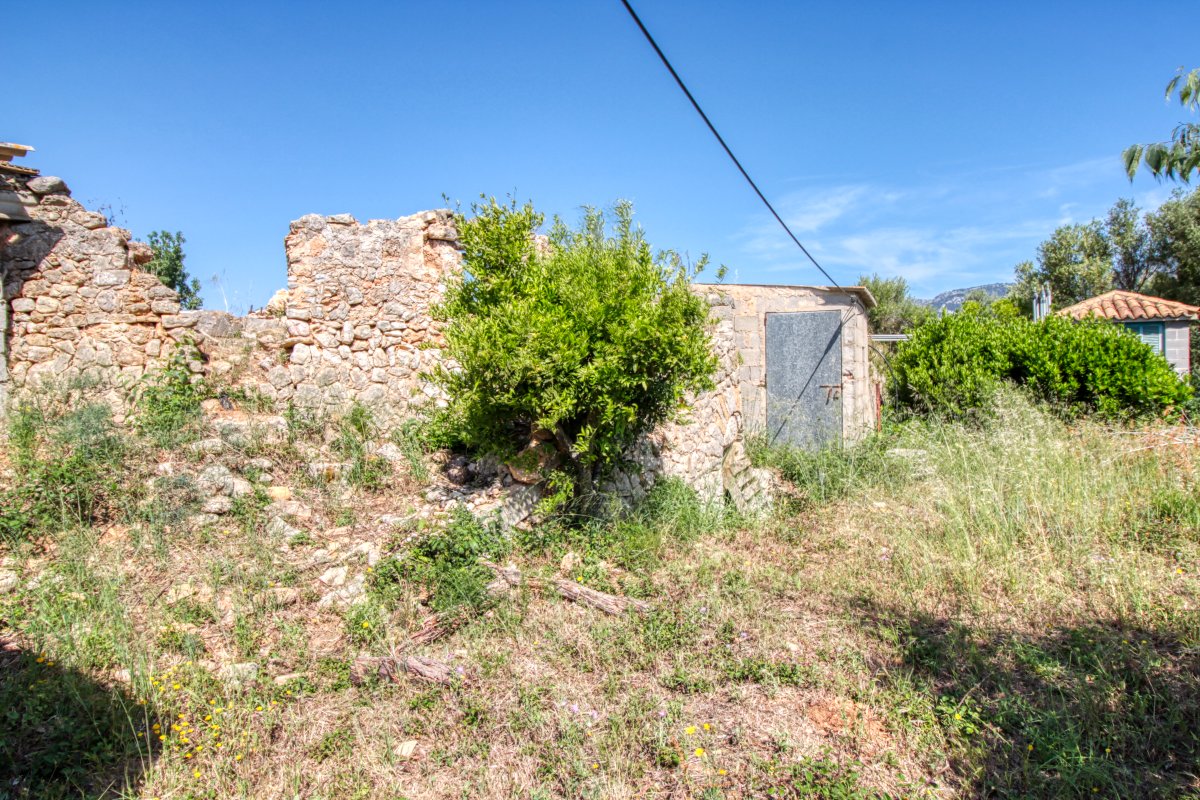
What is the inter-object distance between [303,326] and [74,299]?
2.30 meters

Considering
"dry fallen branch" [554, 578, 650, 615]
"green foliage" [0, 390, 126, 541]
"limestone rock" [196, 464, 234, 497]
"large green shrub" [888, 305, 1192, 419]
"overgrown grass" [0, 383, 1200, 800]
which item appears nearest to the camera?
"overgrown grass" [0, 383, 1200, 800]

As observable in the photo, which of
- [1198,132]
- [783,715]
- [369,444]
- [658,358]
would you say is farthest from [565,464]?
[1198,132]

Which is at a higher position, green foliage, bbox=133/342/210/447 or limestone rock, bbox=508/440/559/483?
green foliage, bbox=133/342/210/447

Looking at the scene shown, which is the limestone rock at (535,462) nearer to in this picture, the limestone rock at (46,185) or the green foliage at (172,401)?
the green foliage at (172,401)

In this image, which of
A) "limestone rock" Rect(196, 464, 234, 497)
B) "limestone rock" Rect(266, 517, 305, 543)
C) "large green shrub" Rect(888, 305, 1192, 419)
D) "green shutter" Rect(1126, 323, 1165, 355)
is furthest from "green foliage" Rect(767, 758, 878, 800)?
"green shutter" Rect(1126, 323, 1165, 355)

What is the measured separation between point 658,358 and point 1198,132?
6.96 m

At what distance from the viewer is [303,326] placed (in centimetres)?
747

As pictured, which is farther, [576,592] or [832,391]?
[832,391]

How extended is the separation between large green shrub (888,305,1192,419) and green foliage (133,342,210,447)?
9.33 m

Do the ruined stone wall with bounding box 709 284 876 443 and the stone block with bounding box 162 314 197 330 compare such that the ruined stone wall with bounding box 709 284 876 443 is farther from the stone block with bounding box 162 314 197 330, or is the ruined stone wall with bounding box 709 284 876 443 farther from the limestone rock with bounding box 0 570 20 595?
the limestone rock with bounding box 0 570 20 595

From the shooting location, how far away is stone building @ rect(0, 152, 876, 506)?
670cm

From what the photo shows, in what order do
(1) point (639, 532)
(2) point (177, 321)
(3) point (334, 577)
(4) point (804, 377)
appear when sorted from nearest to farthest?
(3) point (334, 577) < (1) point (639, 532) < (2) point (177, 321) < (4) point (804, 377)

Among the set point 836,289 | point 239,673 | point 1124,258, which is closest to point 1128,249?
point 1124,258

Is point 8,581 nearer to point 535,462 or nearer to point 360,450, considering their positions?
point 360,450
